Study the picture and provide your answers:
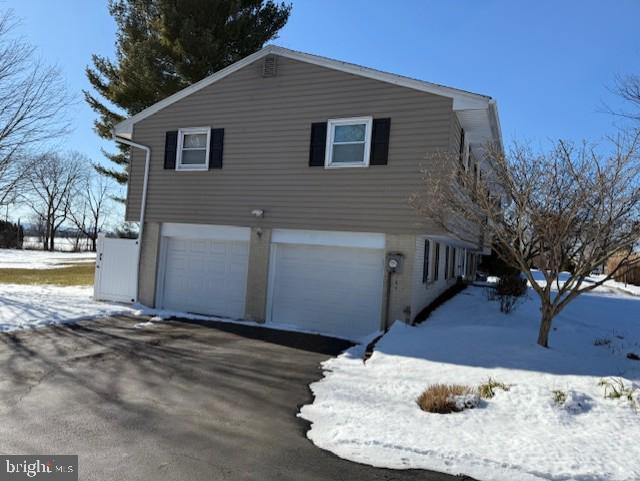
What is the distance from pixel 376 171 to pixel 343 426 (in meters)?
6.50

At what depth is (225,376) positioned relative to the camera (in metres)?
6.71

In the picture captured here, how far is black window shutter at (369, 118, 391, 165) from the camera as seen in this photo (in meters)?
10.2

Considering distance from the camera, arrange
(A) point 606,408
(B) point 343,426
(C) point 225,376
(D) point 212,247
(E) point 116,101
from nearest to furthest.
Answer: (B) point 343,426 < (A) point 606,408 < (C) point 225,376 < (D) point 212,247 < (E) point 116,101

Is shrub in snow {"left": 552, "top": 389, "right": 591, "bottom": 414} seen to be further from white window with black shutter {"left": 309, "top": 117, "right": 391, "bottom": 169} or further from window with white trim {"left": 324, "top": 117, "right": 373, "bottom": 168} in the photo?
window with white trim {"left": 324, "top": 117, "right": 373, "bottom": 168}

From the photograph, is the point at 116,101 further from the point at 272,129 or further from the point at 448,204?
Result: the point at 448,204

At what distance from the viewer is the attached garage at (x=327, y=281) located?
10.5m

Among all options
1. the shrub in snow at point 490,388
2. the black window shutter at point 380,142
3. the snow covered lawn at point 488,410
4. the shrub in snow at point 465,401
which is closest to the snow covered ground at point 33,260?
the black window shutter at point 380,142

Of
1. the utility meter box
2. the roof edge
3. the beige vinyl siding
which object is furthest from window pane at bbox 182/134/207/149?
the utility meter box

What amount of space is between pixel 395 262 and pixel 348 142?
3041mm

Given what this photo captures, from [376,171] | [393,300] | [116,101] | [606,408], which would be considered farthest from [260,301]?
[116,101]

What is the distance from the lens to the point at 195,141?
12.8 metres

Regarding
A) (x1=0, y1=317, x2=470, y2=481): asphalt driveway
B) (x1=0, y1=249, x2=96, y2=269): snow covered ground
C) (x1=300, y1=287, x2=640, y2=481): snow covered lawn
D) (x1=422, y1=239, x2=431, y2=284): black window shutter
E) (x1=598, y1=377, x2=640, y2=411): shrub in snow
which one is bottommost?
(x1=0, y1=249, x2=96, y2=269): snow covered ground

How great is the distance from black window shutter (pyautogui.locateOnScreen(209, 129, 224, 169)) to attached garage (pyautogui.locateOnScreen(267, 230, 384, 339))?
2.54 meters

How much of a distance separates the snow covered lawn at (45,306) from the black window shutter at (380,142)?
7434mm
